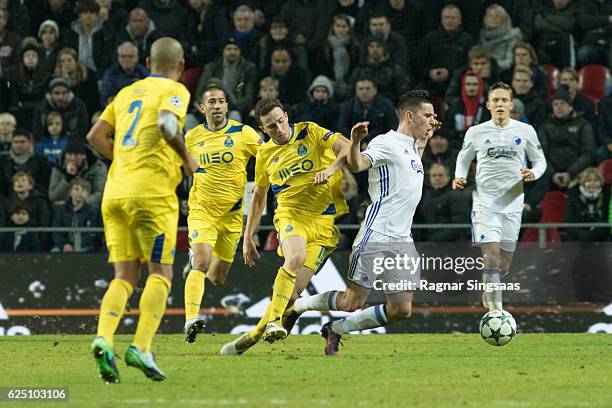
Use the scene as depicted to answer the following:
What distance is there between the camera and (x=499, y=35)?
16047 millimetres

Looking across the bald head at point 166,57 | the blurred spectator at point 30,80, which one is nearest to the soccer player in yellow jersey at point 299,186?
the bald head at point 166,57

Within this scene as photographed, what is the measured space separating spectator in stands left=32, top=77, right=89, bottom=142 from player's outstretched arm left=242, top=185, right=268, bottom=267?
5458mm

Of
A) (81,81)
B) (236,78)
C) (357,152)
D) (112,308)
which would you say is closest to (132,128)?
(112,308)

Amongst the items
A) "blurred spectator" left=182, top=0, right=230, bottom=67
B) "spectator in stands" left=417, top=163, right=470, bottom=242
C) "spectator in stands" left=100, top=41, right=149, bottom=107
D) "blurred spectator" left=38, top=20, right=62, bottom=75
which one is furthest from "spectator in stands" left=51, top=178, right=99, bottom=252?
"spectator in stands" left=417, top=163, right=470, bottom=242

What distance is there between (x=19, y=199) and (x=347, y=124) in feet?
13.2

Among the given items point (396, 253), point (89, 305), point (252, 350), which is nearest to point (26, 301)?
point (89, 305)

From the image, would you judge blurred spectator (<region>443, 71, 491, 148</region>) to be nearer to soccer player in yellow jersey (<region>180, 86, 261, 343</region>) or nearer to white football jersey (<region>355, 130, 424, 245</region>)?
soccer player in yellow jersey (<region>180, 86, 261, 343</region>)

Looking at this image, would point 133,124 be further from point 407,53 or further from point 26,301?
point 407,53

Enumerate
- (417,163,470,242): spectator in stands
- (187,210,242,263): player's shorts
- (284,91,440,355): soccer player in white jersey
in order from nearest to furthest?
1. (284,91,440,355): soccer player in white jersey
2. (187,210,242,263): player's shorts
3. (417,163,470,242): spectator in stands

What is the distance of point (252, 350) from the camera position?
36.5ft

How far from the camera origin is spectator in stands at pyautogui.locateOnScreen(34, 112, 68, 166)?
1548 cm

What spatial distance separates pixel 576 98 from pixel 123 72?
5740mm

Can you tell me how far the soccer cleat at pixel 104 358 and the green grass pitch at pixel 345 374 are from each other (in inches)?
4.4

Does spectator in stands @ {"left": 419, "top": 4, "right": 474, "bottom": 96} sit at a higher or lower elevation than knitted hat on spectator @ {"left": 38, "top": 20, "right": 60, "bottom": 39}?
lower
